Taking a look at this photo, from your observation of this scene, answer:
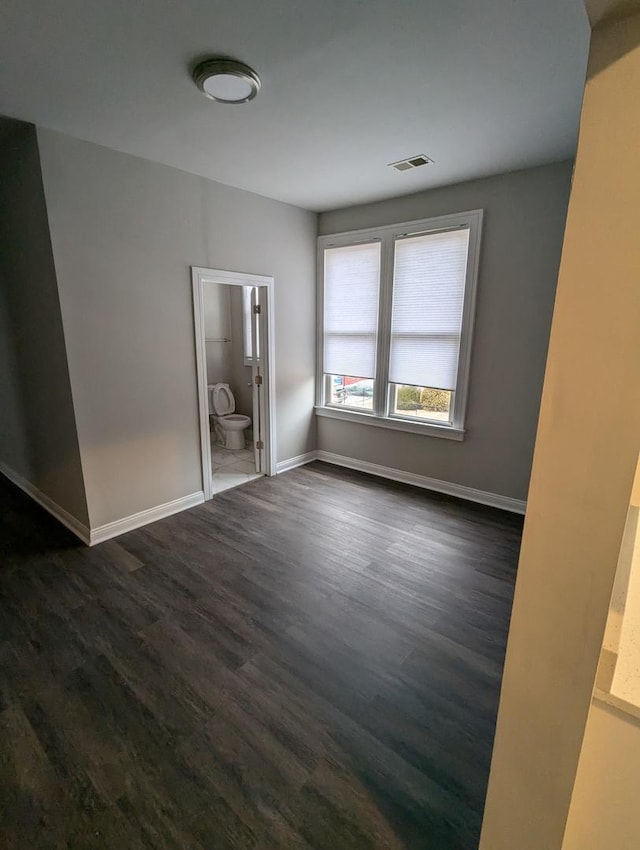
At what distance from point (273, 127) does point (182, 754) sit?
3.05 m

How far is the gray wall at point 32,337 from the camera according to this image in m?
2.44

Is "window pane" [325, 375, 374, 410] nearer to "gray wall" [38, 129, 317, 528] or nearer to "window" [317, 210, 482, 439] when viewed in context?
"window" [317, 210, 482, 439]

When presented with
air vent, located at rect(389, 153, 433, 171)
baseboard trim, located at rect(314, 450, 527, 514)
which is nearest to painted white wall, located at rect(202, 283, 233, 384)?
baseboard trim, located at rect(314, 450, 527, 514)

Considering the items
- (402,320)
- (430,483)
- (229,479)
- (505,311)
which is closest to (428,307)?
(402,320)

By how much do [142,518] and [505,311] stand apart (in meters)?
3.34

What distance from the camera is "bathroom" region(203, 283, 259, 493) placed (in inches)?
197

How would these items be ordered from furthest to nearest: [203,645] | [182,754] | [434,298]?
[434,298] → [203,645] → [182,754]

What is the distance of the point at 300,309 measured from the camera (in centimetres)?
414

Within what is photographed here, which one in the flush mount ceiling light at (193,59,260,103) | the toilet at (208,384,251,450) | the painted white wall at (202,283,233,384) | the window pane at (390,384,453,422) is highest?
the flush mount ceiling light at (193,59,260,103)

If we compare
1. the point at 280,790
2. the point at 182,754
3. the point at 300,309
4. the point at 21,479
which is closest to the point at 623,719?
the point at 280,790

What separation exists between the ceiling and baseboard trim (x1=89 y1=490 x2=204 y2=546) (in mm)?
2556

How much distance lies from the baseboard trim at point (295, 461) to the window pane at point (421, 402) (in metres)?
1.18

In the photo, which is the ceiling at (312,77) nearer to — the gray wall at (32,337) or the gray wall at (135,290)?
the gray wall at (135,290)

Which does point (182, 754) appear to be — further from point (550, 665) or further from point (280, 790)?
point (550, 665)
